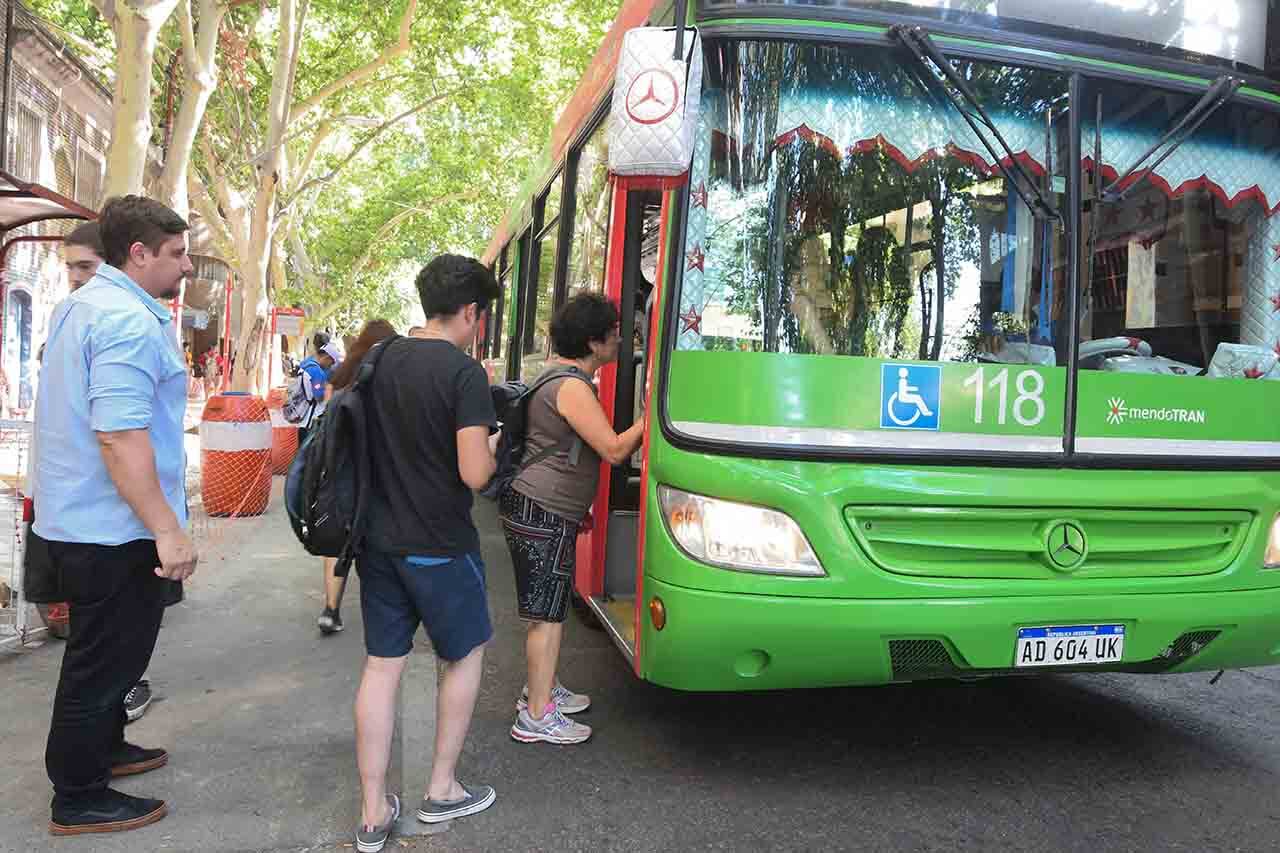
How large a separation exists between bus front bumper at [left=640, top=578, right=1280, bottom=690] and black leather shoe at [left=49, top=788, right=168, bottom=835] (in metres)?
1.65

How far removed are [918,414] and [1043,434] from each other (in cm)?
44

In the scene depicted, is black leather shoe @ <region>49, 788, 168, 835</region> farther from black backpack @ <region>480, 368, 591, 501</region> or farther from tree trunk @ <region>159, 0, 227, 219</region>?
tree trunk @ <region>159, 0, 227, 219</region>

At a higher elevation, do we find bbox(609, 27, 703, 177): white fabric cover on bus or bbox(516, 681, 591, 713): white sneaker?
bbox(609, 27, 703, 177): white fabric cover on bus

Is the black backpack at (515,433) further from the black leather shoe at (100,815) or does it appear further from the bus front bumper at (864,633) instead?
the black leather shoe at (100,815)

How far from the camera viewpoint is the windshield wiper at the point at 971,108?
3.37 meters

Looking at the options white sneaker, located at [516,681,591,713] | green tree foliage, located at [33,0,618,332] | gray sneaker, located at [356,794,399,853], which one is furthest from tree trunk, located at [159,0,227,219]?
gray sneaker, located at [356,794,399,853]

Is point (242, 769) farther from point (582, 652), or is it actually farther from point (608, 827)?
point (582, 652)

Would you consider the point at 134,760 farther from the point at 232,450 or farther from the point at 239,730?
the point at 232,450

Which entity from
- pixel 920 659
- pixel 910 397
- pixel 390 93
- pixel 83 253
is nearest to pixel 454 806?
pixel 920 659

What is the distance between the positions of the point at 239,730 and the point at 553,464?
5.46ft

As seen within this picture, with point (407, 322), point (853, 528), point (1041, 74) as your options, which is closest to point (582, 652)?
point (853, 528)

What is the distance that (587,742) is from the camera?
161 inches

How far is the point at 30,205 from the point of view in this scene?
35.0ft

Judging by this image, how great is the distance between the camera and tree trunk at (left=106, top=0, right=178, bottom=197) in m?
8.45
